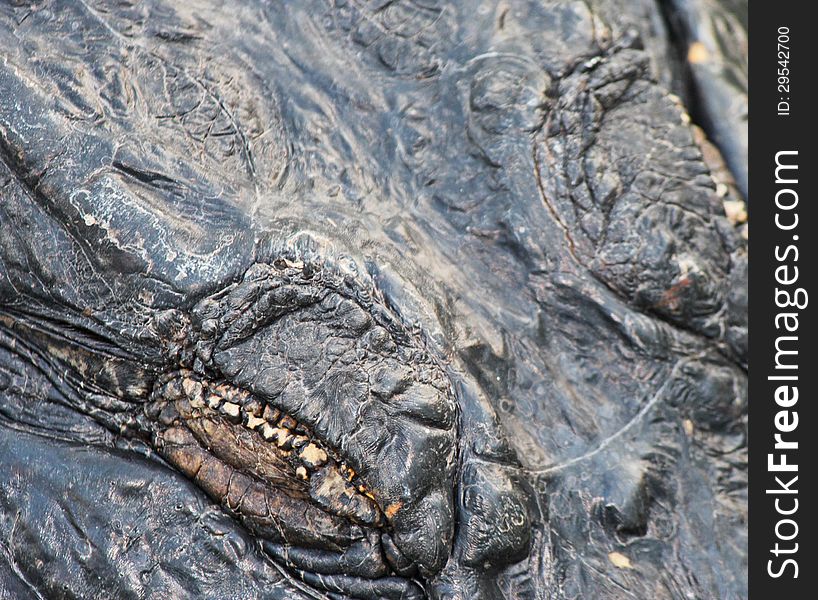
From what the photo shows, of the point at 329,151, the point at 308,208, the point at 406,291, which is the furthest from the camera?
the point at 329,151

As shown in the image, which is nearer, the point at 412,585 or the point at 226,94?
the point at 412,585

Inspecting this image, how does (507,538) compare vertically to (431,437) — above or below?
below

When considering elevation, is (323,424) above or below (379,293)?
below

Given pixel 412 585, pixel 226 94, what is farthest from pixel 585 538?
pixel 226 94

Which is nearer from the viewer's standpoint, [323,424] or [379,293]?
[323,424]

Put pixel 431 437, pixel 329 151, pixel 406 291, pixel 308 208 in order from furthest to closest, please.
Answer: pixel 329 151
pixel 308 208
pixel 406 291
pixel 431 437

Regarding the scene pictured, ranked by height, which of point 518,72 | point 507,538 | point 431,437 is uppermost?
point 518,72

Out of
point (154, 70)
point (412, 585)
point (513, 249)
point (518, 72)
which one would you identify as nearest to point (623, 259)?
point (513, 249)

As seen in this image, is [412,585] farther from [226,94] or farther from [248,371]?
[226,94]
